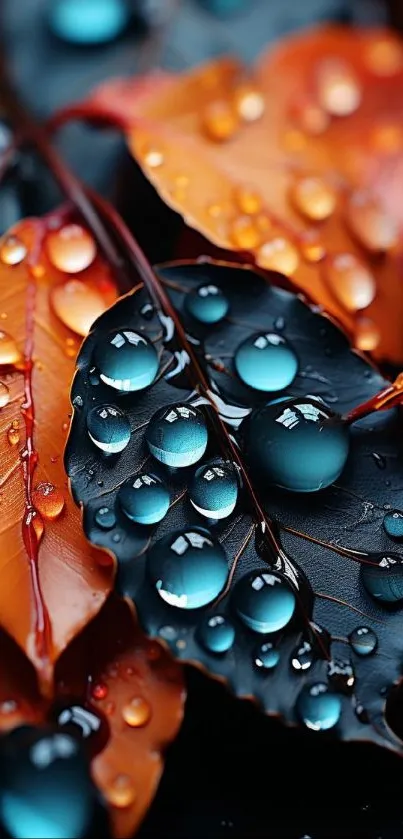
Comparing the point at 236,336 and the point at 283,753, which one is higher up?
the point at 236,336

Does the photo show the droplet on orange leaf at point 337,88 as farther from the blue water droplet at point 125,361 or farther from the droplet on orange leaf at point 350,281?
the blue water droplet at point 125,361

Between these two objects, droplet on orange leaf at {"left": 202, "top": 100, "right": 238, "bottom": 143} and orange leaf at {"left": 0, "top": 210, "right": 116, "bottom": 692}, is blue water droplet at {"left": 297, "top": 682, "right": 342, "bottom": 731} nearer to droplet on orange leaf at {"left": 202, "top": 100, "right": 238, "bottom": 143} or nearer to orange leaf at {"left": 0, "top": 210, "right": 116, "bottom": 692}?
orange leaf at {"left": 0, "top": 210, "right": 116, "bottom": 692}

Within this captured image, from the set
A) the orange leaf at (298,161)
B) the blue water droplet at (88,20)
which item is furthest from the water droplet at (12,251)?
the blue water droplet at (88,20)

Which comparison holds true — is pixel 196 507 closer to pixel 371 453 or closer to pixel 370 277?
pixel 371 453

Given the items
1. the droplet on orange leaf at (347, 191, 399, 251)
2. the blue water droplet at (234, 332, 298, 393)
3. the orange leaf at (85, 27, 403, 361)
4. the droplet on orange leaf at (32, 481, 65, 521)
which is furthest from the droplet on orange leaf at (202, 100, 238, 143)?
the droplet on orange leaf at (32, 481, 65, 521)

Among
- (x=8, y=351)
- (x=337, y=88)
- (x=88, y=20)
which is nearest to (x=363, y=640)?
(x=8, y=351)

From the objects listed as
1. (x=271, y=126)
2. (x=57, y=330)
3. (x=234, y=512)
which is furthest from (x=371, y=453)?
(x=271, y=126)
